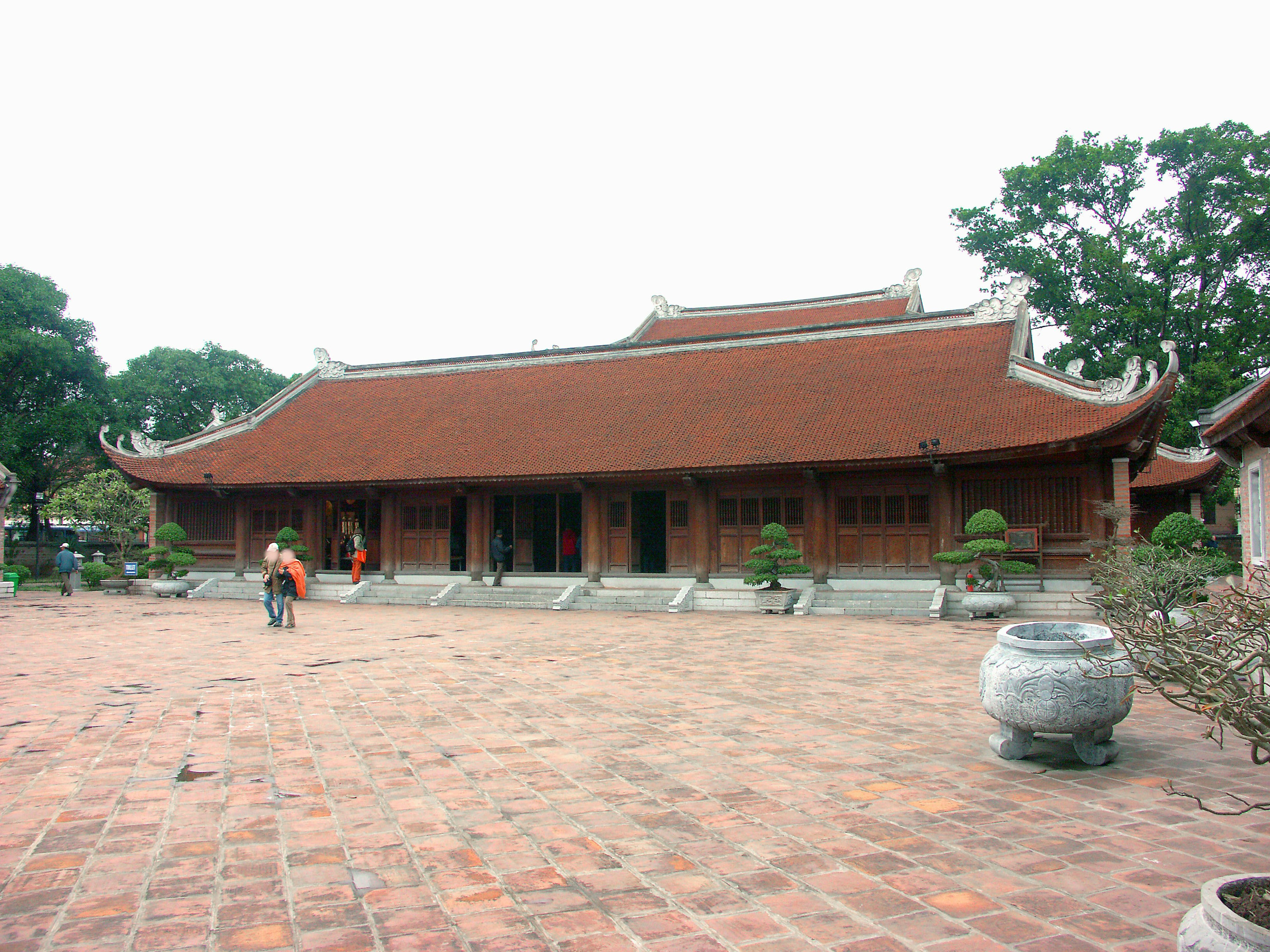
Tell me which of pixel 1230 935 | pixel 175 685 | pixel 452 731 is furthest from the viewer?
pixel 175 685

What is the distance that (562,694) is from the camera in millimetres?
8000

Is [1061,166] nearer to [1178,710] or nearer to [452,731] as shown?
[1178,710]

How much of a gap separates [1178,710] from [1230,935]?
18.2 ft

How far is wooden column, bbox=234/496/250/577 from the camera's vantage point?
Result: 2311 cm

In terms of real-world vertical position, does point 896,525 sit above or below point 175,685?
above

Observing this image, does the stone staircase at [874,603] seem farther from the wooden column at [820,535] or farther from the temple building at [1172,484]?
the temple building at [1172,484]

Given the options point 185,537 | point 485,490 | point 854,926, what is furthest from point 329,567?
point 854,926

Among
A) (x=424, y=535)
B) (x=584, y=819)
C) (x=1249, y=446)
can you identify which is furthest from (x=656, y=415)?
(x=584, y=819)

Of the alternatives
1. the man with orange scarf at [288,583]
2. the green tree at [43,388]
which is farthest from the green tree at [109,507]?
the man with orange scarf at [288,583]

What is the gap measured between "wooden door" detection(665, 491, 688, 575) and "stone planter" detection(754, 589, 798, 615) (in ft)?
9.89

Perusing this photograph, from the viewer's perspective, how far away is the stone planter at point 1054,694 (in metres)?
5.21

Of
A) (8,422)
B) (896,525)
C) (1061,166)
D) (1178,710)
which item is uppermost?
(1061,166)

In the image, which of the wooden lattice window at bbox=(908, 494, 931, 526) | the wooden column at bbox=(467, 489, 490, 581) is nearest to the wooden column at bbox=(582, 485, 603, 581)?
the wooden column at bbox=(467, 489, 490, 581)

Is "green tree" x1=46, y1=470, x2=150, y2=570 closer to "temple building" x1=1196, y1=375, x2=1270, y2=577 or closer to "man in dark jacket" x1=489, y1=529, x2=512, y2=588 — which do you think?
"man in dark jacket" x1=489, y1=529, x2=512, y2=588
